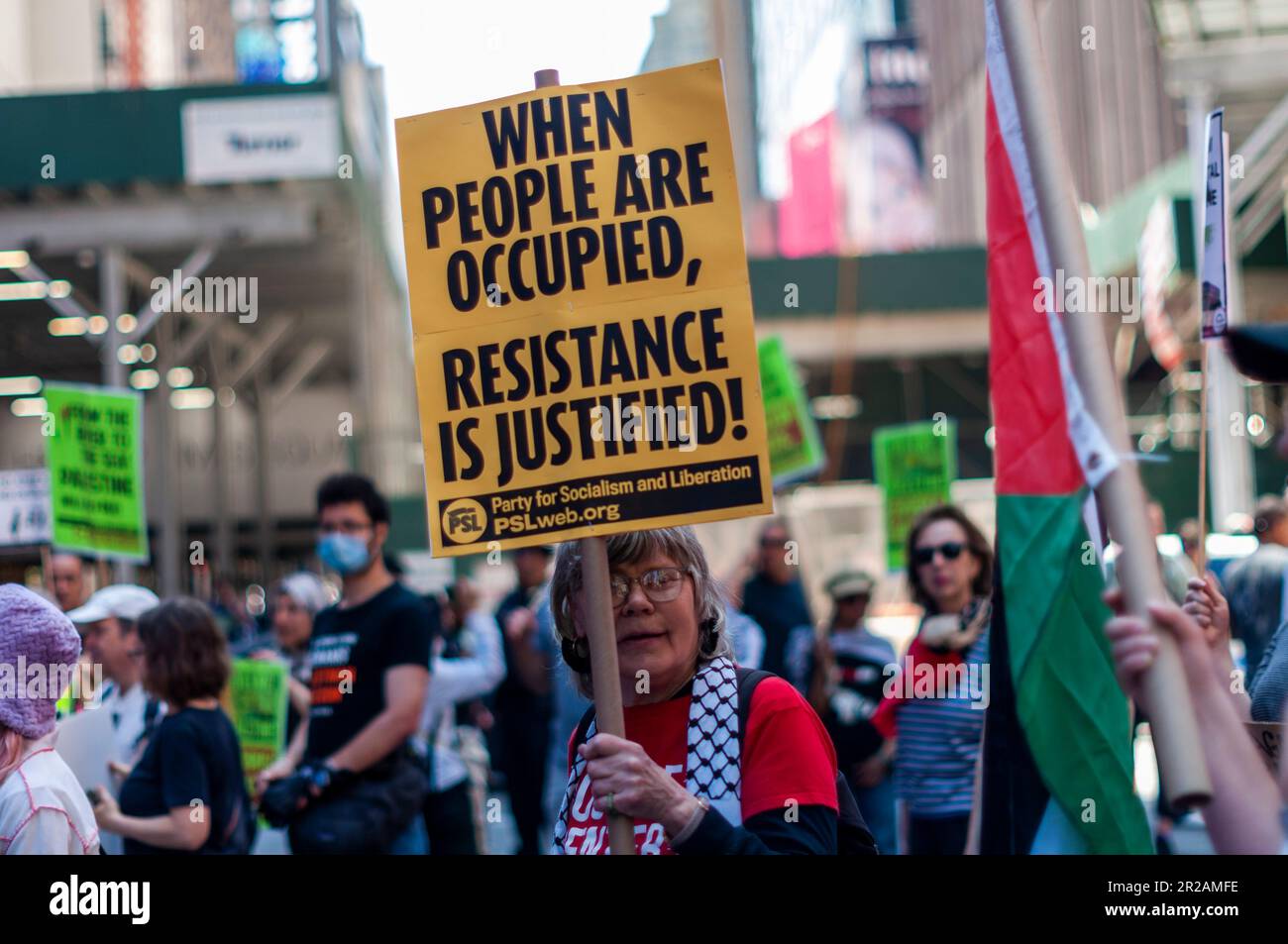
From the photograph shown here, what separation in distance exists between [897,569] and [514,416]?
612cm

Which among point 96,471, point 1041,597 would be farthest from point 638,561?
point 96,471

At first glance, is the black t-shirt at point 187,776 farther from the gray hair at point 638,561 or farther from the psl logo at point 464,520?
the psl logo at point 464,520

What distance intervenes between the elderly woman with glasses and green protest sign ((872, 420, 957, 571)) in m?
6.06

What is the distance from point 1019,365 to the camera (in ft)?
11.3

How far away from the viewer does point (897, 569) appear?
8.71 meters

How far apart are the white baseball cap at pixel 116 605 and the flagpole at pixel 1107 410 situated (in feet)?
12.9

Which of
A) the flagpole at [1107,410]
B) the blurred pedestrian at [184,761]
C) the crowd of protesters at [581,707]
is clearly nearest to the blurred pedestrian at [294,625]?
the crowd of protesters at [581,707]

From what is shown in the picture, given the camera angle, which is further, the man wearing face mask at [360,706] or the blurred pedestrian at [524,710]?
the blurred pedestrian at [524,710]

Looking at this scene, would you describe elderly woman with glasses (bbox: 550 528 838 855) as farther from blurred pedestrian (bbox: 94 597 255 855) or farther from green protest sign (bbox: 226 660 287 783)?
green protest sign (bbox: 226 660 287 783)

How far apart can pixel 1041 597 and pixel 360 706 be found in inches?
95.7

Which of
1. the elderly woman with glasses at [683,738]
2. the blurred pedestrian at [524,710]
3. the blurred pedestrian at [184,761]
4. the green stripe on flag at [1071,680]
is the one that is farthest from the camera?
the blurred pedestrian at [524,710]

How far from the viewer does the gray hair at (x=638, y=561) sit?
291 cm

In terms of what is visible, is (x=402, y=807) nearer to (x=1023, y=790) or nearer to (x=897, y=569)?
(x=1023, y=790)

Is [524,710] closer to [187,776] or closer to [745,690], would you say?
[187,776]
